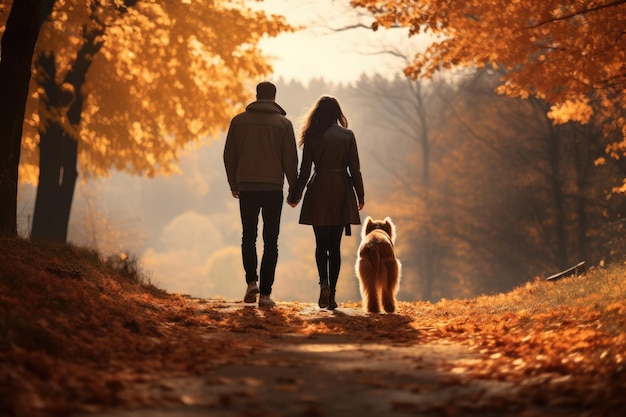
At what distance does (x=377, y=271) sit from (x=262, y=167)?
1878mm

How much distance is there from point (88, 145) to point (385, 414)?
1356cm

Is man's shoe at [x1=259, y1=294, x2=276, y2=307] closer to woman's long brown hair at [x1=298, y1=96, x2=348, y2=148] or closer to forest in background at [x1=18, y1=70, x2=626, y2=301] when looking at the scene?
woman's long brown hair at [x1=298, y1=96, x2=348, y2=148]

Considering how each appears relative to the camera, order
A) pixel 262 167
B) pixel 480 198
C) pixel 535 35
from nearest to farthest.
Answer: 1. pixel 262 167
2. pixel 535 35
3. pixel 480 198

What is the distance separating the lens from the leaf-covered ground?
13.1 feet

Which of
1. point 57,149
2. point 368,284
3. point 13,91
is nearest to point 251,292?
point 368,284

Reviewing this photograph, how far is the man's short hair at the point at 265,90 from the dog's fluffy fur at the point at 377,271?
2.14 metres

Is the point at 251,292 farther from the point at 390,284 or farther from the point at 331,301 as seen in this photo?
the point at 390,284

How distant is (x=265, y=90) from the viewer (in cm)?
898

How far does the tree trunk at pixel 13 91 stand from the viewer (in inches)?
325

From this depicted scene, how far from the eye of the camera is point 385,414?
3869 millimetres

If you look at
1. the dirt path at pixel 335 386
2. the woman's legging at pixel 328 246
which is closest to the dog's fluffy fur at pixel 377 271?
the woman's legging at pixel 328 246

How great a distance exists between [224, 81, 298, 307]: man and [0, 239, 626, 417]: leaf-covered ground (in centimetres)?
74

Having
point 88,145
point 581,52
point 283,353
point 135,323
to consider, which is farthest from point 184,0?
point 283,353

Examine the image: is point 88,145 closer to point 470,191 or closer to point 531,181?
point 531,181
